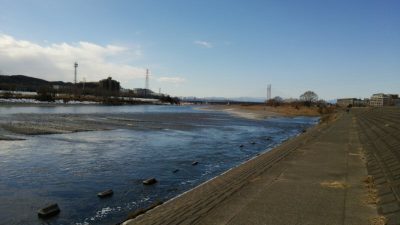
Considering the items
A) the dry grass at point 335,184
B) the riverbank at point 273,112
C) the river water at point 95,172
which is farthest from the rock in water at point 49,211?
the riverbank at point 273,112

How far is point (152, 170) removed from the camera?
18.4 metres

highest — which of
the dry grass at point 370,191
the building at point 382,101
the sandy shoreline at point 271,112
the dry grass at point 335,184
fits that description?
→ the building at point 382,101

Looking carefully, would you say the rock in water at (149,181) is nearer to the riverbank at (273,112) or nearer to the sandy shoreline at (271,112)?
the sandy shoreline at (271,112)

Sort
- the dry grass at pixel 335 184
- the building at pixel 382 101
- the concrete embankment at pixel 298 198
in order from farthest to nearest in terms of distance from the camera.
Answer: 1. the building at pixel 382 101
2. the dry grass at pixel 335 184
3. the concrete embankment at pixel 298 198

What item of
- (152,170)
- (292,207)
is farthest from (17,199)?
(292,207)

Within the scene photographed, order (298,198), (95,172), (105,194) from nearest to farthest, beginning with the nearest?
(298,198), (105,194), (95,172)

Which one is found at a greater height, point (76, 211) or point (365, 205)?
point (365, 205)

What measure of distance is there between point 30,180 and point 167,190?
5.13 m

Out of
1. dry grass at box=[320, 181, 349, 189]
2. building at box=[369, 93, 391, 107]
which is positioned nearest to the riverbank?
building at box=[369, 93, 391, 107]

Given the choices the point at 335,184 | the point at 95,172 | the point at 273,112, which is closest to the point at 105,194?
the point at 95,172

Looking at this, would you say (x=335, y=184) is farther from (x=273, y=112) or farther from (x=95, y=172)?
(x=273, y=112)

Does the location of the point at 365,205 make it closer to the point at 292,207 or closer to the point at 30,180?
the point at 292,207

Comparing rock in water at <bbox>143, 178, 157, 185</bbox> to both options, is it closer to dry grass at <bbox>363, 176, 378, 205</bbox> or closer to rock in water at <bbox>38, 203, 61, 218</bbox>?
rock in water at <bbox>38, 203, 61, 218</bbox>

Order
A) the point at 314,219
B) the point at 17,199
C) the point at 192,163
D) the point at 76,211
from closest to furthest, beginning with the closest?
the point at 314,219
the point at 76,211
the point at 17,199
the point at 192,163
